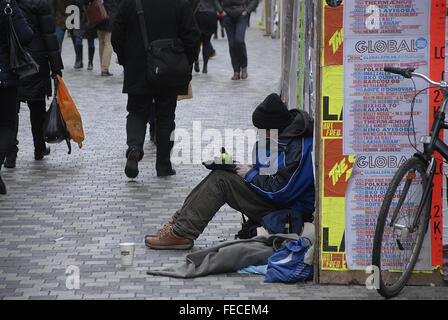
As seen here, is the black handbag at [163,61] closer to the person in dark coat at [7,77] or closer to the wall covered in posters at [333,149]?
the person in dark coat at [7,77]

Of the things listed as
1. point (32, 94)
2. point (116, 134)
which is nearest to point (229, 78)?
point (116, 134)

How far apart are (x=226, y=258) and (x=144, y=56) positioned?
328cm

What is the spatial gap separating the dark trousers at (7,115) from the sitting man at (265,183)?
2.32 meters

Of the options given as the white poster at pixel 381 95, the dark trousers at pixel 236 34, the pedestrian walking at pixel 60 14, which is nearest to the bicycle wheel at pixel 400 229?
the white poster at pixel 381 95

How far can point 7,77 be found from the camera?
7.75 metres

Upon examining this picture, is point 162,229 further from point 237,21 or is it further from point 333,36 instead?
point 237,21

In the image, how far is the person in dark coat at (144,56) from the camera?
8398mm

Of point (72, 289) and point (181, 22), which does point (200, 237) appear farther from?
Answer: point (181, 22)

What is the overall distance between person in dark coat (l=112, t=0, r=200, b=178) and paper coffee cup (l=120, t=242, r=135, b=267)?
2650mm

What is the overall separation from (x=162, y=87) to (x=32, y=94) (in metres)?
1.48

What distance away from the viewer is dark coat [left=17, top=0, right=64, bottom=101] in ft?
28.5

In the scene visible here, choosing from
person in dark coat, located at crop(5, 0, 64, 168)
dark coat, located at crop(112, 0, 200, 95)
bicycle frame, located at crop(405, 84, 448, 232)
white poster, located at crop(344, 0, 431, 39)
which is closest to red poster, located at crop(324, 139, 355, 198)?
bicycle frame, located at crop(405, 84, 448, 232)

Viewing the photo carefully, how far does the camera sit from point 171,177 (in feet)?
29.0
